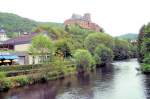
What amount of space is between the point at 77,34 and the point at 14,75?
272 feet

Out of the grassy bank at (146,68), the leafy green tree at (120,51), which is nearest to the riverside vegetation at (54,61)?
the grassy bank at (146,68)

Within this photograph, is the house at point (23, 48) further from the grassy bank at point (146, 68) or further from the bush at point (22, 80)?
the grassy bank at point (146, 68)

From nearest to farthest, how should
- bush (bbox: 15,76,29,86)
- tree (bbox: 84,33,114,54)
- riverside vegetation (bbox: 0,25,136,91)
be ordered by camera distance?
bush (bbox: 15,76,29,86) → riverside vegetation (bbox: 0,25,136,91) → tree (bbox: 84,33,114,54)

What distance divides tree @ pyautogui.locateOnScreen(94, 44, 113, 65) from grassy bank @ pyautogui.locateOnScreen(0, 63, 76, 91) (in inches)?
1068

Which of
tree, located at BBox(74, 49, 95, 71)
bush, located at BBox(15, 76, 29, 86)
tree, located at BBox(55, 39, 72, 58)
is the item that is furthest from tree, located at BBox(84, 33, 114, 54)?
bush, located at BBox(15, 76, 29, 86)

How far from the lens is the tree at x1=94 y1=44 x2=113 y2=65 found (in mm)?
94906

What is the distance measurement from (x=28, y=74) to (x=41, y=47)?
1372cm

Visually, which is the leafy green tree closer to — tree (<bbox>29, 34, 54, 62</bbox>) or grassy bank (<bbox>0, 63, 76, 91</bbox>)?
tree (<bbox>29, 34, 54, 62</bbox>)

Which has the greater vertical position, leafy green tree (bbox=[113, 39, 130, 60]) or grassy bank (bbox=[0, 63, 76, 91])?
leafy green tree (bbox=[113, 39, 130, 60])

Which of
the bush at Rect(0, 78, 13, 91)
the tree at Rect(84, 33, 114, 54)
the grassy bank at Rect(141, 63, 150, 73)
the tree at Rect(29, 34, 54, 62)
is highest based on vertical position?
the tree at Rect(84, 33, 114, 54)

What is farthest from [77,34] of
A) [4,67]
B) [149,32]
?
[4,67]

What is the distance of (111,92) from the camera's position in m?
43.0

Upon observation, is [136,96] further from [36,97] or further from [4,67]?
[4,67]

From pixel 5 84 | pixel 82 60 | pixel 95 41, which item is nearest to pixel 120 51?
pixel 95 41
